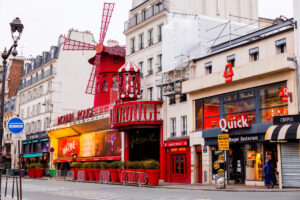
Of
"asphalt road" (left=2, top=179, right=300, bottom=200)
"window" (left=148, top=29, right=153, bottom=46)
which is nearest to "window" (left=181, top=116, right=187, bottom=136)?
"window" (left=148, top=29, right=153, bottom=46)

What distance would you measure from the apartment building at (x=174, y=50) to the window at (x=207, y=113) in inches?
51.4

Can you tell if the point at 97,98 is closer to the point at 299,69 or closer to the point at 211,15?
the point at 211,15

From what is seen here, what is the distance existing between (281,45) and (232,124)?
197 inches

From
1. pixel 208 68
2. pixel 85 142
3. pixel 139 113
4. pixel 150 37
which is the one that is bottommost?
pixel 85 142

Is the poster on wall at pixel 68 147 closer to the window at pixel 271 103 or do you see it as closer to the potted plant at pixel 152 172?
the potted plant at pixel 152 172

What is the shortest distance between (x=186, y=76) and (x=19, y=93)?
3840 centimetres

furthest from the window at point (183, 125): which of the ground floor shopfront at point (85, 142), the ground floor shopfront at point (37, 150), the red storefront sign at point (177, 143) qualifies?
the ground floor shopfront at point (37, 150)

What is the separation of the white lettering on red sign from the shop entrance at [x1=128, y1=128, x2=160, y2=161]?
26.9ft

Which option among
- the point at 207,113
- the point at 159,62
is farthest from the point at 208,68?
the point at 159,62

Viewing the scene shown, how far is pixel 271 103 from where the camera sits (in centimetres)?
2283

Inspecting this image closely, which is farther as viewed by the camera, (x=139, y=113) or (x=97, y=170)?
(x=139, y=113)

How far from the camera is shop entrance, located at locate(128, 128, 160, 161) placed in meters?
32.8

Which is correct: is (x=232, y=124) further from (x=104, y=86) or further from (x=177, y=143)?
(x=104, y=86)

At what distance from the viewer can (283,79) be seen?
872 inches
